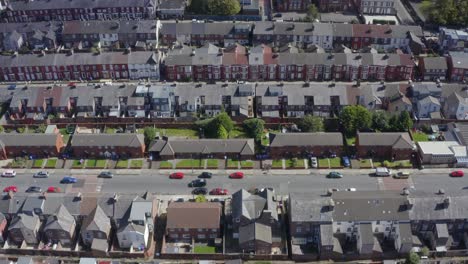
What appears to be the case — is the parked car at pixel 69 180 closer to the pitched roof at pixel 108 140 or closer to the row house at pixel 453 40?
the pitched roof at pixel 108 140

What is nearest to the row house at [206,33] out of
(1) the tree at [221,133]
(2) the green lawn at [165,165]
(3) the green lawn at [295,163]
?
(1) the tree at [221,133]

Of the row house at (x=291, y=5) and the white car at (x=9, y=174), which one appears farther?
the row house at (x=291, y=5)

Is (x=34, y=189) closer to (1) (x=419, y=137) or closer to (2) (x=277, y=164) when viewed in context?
(2) (x=277, y=164)

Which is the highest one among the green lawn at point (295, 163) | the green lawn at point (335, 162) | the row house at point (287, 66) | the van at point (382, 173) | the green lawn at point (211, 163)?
the row house at point (287, 66)

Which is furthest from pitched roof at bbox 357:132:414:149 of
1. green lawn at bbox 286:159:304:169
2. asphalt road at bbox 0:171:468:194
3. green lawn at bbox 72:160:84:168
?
green lawn at bbox 72:160:84:168

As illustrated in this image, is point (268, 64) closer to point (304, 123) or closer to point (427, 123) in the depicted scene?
point (304, 123)

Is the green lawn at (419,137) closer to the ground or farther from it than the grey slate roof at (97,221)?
closer to the ground
